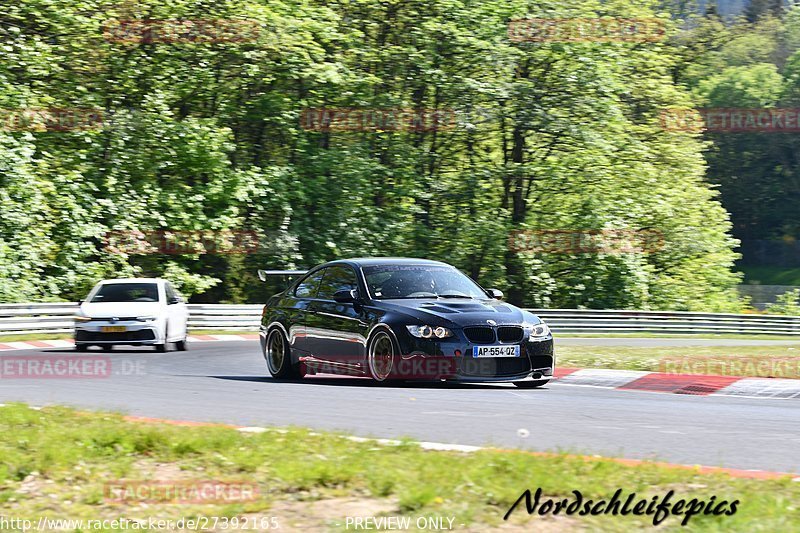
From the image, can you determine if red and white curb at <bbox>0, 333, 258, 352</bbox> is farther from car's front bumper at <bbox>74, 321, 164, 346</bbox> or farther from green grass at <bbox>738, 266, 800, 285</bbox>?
green grass at <bbox>738, 266, 800, 285</bbox>

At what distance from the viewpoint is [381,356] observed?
531 inches

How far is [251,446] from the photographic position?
8.04 metres

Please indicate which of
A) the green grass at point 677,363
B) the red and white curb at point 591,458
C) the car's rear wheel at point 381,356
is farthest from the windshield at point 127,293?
the red and white curb at point 591,458

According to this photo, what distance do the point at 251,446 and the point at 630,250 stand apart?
3246cm

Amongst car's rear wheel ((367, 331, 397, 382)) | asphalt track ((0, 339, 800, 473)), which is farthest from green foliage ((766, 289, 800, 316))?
car's rear wheel ((367, 331, 397, 382))

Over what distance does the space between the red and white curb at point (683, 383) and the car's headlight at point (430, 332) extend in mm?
2964

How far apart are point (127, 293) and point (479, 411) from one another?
41.2ft

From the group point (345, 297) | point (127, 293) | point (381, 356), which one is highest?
point (345, 297)

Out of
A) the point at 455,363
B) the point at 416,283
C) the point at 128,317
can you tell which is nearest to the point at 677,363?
the point at 416,283

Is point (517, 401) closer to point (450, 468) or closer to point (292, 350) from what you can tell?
point (292, 350)

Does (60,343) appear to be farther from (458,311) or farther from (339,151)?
(339,151)

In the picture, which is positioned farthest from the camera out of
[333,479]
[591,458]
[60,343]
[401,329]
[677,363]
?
[60,343]

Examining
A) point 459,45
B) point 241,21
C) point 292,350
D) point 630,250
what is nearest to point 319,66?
point 241,21

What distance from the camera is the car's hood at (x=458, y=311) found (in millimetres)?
13102
